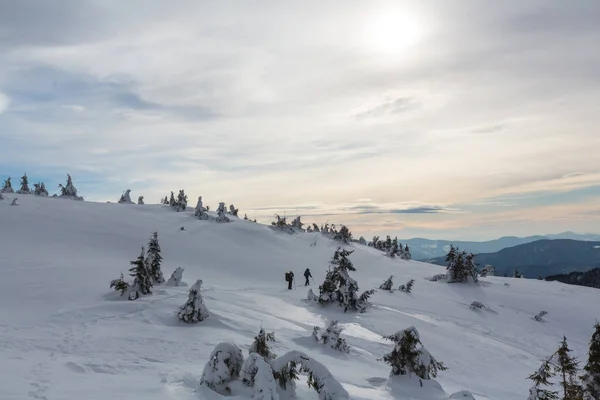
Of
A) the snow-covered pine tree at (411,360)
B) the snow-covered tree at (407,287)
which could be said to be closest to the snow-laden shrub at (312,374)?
the snow-covered pine tree at (411,360)

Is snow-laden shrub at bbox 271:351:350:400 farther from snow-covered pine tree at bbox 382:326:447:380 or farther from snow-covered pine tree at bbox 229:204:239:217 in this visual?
snow-covered pine tree at bbox 229:204:239:217

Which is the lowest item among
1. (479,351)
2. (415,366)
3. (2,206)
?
(479,351)

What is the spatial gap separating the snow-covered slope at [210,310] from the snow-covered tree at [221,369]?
567 mm

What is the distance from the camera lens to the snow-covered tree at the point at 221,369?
955 cm

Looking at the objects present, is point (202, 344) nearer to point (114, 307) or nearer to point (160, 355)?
point (160, 355)

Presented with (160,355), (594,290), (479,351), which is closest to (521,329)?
(479,351)

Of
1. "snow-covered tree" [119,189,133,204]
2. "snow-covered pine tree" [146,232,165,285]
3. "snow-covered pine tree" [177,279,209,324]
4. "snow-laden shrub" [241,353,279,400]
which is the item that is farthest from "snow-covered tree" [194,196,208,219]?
"snow-laden shrub" [241,353,279,400]

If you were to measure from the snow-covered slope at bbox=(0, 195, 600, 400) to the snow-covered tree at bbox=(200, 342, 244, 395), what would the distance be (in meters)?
0.57

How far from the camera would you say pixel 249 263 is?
124 feet

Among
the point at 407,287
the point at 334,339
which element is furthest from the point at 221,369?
the point at 407,287

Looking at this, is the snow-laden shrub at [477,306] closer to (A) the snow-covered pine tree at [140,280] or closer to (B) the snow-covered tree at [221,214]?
(A) the snow-covered pine tree at [140,280]

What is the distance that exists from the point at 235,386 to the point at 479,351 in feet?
52.5

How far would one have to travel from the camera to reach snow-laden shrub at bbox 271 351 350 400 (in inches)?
368

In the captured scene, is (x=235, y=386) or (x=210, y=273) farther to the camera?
(x=210, y=273)
